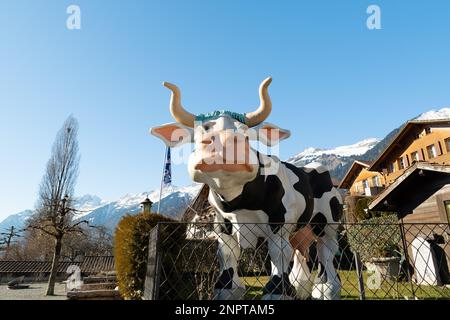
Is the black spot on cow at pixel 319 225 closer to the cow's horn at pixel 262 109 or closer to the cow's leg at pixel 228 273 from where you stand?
the cow's leg at pixel 228 273

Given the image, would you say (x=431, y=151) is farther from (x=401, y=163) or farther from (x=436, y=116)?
(x=436, y=116)

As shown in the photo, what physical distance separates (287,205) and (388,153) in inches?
801

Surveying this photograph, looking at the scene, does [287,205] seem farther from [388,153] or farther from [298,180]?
[388,153]

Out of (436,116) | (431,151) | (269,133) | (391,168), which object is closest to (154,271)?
(269,133)

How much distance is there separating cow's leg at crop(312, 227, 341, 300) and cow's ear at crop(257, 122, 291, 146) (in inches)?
59.8

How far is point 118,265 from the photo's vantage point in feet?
18.4

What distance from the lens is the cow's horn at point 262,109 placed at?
3.40 m

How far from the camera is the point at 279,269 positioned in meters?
3.03

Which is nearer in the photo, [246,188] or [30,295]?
[246,188]

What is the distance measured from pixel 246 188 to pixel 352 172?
2633 cm

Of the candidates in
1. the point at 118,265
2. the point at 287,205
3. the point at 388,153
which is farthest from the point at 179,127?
the point at 388,153

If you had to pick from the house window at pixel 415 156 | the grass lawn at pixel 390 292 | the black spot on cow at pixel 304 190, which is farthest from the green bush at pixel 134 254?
the house window at pixel 415 156

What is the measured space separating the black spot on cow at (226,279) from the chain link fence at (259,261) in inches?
8.3

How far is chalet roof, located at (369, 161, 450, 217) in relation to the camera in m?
7.56
